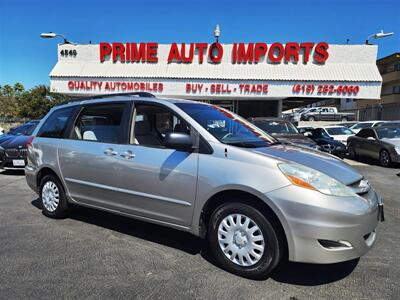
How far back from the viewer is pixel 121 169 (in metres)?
A: 4.36

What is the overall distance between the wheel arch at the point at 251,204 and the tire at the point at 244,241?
0.04 metres

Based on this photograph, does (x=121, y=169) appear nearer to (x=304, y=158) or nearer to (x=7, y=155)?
(x=304, y=158)

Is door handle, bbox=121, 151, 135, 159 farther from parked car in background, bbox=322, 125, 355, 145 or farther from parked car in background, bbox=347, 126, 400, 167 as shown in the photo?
parked car in background, bbox=322, 125, 355, 145

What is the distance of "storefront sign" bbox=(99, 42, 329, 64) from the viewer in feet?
57.9

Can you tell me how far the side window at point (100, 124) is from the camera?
464 cm

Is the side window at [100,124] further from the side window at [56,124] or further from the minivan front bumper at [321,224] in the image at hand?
the minivan front bumper at [321,224]

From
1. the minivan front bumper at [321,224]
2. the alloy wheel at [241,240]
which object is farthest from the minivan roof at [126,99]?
the minivan front bumper at [321,224]

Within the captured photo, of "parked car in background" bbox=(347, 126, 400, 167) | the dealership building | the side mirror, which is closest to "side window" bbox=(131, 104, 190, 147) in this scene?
the side mirror

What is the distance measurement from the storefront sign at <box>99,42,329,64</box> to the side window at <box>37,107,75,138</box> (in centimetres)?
1330

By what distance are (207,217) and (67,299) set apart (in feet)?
4.98

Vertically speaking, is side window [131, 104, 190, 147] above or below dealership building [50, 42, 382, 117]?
below

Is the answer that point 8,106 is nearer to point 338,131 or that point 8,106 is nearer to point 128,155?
point 338,131

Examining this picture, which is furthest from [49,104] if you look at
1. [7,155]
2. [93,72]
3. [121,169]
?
[121,169]

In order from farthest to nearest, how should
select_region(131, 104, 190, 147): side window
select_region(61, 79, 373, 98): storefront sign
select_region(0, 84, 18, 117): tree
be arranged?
select_region(0, 84, 18, 117): tree, select_region(61, 79, 373, 98): storefront sign, select_region(131, 104, 190, 147): side window
